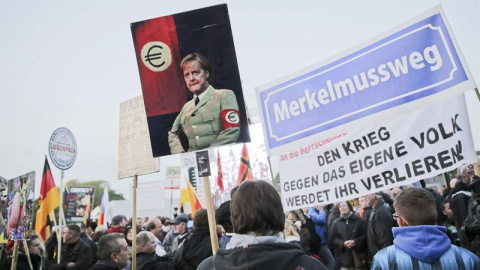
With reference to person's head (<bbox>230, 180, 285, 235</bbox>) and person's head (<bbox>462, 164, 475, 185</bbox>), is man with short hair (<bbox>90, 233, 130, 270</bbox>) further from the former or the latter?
person's head (<bbox>462, 164, 475, 185</bbox>)

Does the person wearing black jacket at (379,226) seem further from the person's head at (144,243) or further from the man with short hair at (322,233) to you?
the person's head at (144,243)

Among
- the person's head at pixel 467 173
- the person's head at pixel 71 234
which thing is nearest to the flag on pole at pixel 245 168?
the person's head at pixel 71 234

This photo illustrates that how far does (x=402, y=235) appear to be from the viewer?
2.77 m

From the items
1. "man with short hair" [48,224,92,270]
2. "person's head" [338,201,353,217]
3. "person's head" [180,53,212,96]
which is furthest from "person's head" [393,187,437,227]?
"man with short hair" [48,224,92,270]

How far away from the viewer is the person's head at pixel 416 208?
2.80 meters

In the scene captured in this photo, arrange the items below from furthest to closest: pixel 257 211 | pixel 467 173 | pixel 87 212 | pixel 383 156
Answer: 1. pixel 87 212
2. pixel 467 173
3. pixel 383 156
4. pixel 257 211

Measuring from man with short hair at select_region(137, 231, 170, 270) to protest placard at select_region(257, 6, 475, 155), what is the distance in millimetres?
1877

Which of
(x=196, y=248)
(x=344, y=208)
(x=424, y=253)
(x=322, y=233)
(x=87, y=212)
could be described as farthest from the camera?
(x=87, y=212)

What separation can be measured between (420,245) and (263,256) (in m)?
1.13

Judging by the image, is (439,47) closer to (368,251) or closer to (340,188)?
(340,188)

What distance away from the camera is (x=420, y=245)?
105 inches

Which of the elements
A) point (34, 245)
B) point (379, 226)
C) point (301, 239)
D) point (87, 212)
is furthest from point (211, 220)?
point (87, 212)

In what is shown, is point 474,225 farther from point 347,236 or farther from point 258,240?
point 347,236

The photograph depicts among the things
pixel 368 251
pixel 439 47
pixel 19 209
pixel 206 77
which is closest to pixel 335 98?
pixel 439 47
